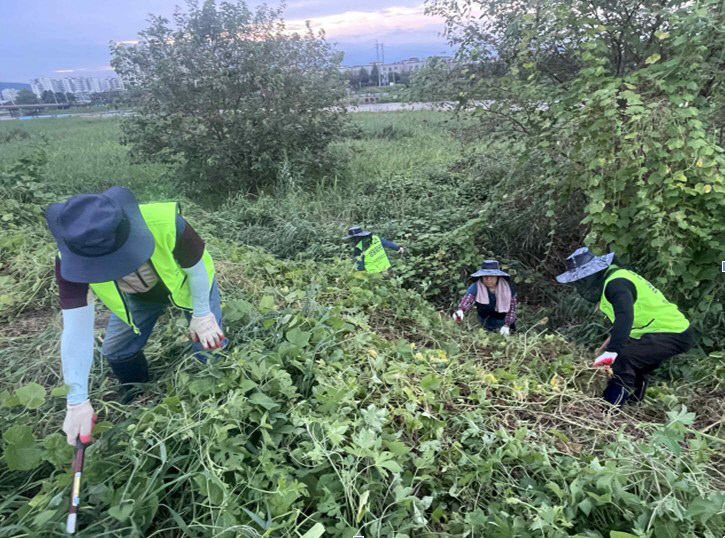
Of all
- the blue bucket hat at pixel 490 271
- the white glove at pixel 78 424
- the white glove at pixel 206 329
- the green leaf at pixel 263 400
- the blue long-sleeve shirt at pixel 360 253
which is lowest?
the blue long-sleeve shirt at pixel 360 253

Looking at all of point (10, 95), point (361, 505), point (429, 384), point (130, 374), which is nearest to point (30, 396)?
point (130, 374)

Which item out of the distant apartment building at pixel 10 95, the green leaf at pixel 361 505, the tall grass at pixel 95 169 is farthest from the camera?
the distant apartment building at pixel 10 95

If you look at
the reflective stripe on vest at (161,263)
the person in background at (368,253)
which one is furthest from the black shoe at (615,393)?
the reflective stripe on vest at (161,263)

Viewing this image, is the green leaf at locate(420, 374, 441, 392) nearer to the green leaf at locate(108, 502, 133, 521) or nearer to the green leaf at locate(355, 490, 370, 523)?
the green leaf at locate(355, 490, 370, 523)

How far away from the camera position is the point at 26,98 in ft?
70.6

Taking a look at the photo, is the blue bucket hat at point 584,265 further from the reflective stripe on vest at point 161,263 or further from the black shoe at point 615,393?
the reflective stripe on vest at point 161,263

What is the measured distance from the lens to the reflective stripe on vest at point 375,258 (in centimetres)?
463

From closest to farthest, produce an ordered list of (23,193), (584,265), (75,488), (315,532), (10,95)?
(315,532), (75,488), (584,265), (23,193), (10,95)

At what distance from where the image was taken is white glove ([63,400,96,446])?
185 centimetres

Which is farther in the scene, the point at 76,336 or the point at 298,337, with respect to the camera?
the point at 298,337

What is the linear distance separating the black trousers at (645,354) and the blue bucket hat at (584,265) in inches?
21.0

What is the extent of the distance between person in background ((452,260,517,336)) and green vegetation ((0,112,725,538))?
0.55 m

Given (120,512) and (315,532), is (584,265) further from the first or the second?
(120,512)

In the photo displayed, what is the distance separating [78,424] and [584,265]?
10.0ft
